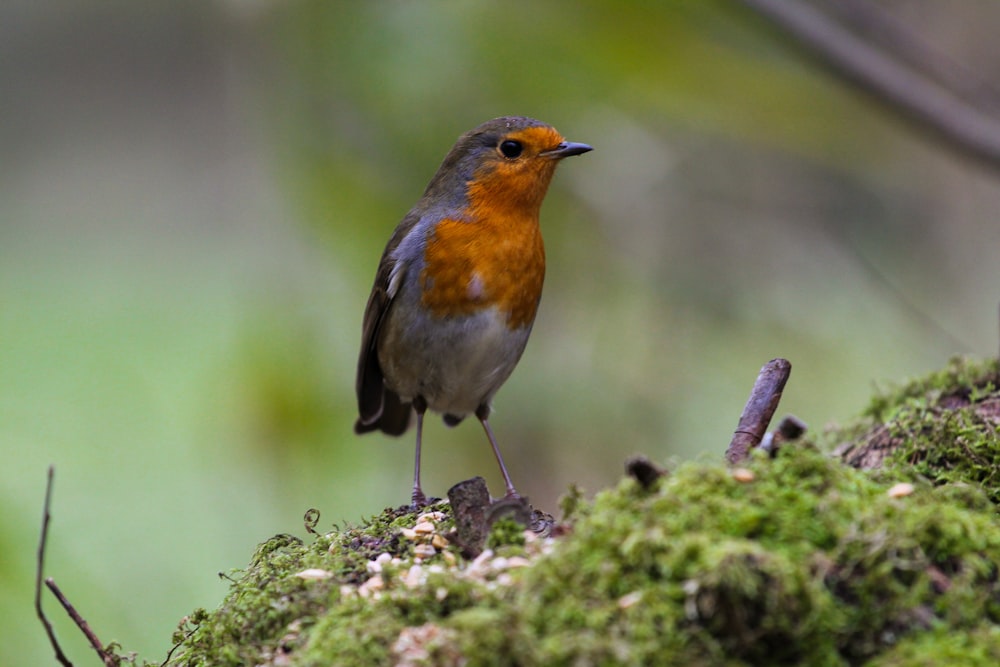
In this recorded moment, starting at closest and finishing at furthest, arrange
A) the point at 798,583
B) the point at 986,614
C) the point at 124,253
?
the point at 798,583
the point at 986,614
the point at 124,253

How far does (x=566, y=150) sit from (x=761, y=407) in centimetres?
204

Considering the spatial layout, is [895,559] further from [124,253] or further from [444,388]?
[124,253]

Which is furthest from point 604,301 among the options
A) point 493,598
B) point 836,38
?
point 493,598

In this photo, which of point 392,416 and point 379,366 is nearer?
point 379,366

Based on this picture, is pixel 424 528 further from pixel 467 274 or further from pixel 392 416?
pixel 392 416

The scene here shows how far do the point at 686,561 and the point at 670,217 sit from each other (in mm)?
4003

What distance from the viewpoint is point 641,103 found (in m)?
4.05

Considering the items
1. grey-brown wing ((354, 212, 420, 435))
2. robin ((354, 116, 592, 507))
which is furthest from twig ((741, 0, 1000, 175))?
grey-brown wing ((354, 212, 420, 435))

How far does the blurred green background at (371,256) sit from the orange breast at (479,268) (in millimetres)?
154

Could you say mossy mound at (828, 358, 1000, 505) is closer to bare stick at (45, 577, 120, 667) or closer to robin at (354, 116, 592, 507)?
robin at (354, 116, 592, 507)

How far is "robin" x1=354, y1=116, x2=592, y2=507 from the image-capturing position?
4.17 meters

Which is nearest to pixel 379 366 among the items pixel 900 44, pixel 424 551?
pixel 424 551

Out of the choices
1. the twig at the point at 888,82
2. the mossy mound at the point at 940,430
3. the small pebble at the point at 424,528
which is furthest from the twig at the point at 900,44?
the small pebble at the point at 424,528

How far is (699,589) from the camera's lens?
1672 mm
